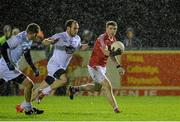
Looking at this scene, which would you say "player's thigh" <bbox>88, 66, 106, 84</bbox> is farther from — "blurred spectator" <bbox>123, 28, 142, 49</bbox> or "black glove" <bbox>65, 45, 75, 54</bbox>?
"blurred spectator" <bbox>123, 28, 142, 49</bbox>

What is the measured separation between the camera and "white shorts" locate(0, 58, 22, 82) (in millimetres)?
16281

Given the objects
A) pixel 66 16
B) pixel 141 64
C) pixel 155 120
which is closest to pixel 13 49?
pixel 155 120

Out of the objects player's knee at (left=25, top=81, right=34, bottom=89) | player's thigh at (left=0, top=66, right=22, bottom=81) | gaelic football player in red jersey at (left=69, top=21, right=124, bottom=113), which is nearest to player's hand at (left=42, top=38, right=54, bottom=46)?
gaelic football player in red jersey at (left=69, top=21, right=124, bottom=113)

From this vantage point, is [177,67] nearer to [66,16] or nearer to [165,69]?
[165,69]

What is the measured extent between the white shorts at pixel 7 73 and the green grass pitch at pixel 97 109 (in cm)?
80

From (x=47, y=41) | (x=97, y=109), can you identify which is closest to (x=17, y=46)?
(x=47, y=41)

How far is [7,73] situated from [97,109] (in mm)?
2871

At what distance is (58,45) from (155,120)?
4.48 meters

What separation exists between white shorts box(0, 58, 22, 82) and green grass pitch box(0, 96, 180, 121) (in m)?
0.80

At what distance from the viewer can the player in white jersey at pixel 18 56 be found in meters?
15.9

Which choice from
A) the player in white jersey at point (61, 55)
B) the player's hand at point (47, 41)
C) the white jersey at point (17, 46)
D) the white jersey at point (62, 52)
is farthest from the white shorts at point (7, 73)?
the white jersey at point (62, 52)

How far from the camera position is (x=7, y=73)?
1634 centimetres

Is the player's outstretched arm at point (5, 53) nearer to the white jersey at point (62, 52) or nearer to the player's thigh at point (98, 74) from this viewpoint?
the player's thigh at point (98, 74)

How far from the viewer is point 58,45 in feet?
61.2
